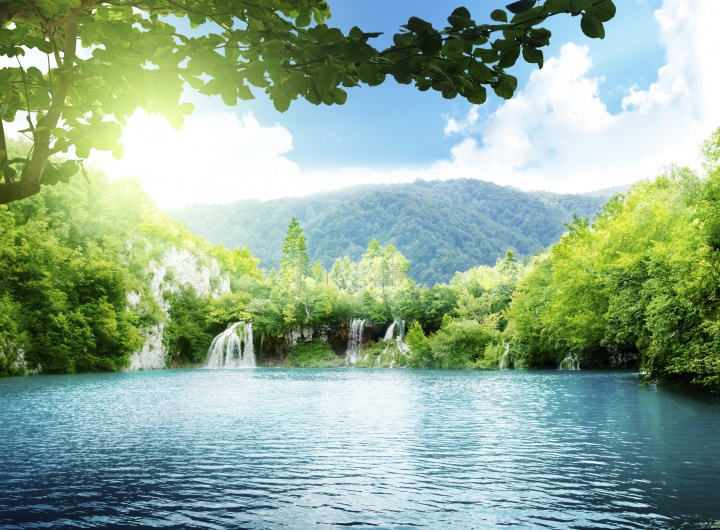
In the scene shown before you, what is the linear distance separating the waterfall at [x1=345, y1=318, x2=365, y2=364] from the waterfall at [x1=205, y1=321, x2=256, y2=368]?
13.2 m

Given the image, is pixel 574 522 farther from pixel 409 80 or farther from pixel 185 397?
pixel 185 397

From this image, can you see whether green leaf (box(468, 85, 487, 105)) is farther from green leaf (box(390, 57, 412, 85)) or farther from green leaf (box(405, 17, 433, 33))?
green leaf (box(405, 17, 433, 33))

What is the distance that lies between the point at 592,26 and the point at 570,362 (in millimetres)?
52559

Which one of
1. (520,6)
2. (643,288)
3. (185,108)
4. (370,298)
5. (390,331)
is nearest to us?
(520,6)

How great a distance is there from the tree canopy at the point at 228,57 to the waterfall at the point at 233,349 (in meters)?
66.5

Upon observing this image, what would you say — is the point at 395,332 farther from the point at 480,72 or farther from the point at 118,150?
the point at 480,72

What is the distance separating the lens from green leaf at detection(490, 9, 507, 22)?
256 cm

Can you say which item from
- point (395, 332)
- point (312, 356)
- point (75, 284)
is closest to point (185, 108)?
point (75, 284)

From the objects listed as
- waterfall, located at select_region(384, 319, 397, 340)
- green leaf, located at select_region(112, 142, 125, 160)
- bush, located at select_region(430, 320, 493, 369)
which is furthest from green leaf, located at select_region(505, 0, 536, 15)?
waterfall, located at select_region(384, 319, 397, 340)

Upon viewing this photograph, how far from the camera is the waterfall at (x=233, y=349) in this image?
67.8m

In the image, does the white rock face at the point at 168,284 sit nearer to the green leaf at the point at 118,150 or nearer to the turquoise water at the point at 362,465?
the turquoise water at the point at 362,465

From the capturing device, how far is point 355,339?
75562 mm

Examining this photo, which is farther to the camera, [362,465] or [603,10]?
[362,465]

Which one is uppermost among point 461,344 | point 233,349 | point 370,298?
point 370,298
